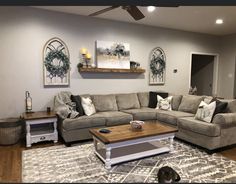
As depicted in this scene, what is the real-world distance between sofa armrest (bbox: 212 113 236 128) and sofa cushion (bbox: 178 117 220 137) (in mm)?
96

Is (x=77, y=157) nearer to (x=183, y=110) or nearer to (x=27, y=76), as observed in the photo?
(x=27, y=76)

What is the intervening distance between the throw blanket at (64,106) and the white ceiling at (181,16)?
5.78ft

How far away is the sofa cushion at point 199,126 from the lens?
3176mm

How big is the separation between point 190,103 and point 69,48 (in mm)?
2982

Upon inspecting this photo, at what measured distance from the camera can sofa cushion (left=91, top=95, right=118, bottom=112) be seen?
4.35 metres

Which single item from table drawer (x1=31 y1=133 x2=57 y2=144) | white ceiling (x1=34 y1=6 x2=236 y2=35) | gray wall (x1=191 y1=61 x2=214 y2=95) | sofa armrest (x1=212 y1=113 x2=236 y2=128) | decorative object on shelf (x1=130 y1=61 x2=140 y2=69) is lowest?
table drawer (x1=31 y1=133 x2=57 y2=144)

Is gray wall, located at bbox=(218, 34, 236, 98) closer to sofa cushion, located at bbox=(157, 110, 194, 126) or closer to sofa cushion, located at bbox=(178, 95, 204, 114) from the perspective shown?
sofa cushion, located at bbox=(178, 95, 204, 114)

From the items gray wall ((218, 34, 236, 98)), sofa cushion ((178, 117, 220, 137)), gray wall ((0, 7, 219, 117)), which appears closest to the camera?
sofa cushion ((178, 117, 220, 137))

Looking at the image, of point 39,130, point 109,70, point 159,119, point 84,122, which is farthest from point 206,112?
point 39,130

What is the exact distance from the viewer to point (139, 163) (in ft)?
9.25

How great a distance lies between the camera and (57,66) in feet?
13.8

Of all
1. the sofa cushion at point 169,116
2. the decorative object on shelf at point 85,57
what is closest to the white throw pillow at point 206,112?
the sofa cushion at point 169,116

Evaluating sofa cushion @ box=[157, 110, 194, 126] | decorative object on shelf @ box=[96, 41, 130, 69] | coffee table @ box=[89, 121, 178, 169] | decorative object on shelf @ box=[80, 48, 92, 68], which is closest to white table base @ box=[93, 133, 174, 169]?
coffee table @ box=[89, 121, 178, 169]

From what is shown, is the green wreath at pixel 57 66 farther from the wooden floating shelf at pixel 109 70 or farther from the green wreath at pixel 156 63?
the green wreath at pixel 156 63
